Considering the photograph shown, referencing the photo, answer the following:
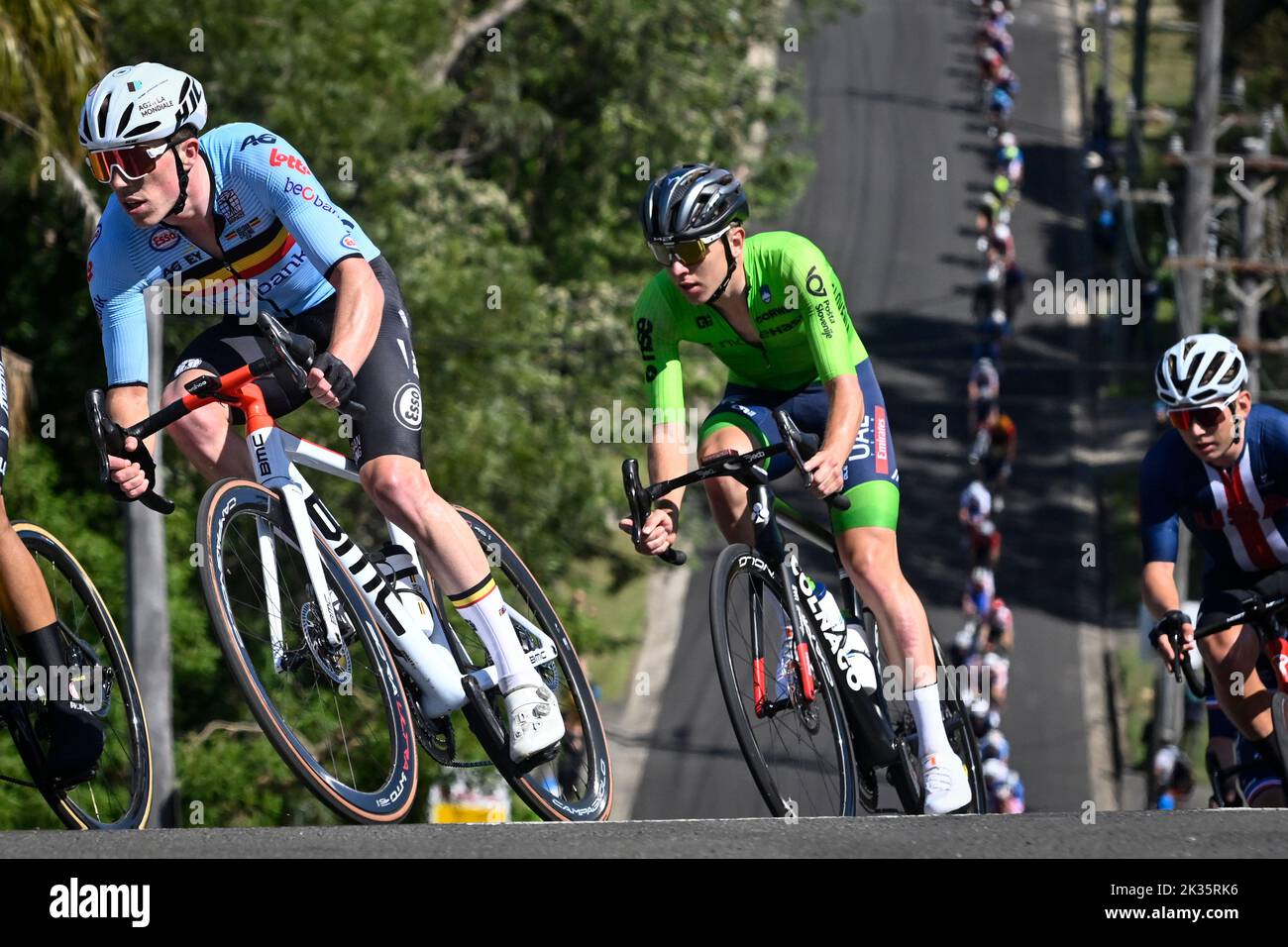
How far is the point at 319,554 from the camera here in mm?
5910

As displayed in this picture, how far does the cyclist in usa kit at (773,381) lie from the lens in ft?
20.5

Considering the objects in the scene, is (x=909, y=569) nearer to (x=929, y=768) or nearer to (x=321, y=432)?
(x=321, y=432)

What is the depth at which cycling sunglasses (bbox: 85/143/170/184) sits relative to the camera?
5602 mm

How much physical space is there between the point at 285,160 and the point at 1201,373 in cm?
333

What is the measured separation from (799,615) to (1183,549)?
22.5m

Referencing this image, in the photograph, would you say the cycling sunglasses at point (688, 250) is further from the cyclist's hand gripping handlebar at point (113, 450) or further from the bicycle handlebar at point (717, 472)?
the cyclist's hand gripping handlebar at point (113, 450)

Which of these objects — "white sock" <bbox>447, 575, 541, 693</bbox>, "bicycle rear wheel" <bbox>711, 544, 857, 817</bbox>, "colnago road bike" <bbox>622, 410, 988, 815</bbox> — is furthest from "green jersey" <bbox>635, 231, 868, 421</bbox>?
"white sock" <bbox>447, 575, 541, 693</bbox>

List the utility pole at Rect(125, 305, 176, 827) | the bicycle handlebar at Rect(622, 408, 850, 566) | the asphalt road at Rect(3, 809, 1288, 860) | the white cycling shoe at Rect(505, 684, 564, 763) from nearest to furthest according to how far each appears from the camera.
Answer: the asphalt road at Rect(3, 809, 1288, 860) < the white cycling shoe at Rect(505, 684, 564, 763) < the bicycle handlebar at Rect(622, 408, 850, 566) < the utility pole at Rect(125, 305, 176, 827)

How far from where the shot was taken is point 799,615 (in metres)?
6.64

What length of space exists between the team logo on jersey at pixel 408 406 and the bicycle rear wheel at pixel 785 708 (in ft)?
3.98

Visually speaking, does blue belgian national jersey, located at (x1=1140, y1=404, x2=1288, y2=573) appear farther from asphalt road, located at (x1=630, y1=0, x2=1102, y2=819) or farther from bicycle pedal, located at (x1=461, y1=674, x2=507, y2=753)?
asphalt road, located at (x1=630, y1=0, x2=1102, y2=819)

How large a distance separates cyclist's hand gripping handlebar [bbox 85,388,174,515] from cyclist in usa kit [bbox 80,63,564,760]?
14 millimetres

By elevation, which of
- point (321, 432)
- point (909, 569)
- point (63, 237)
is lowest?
point (909, 569)
